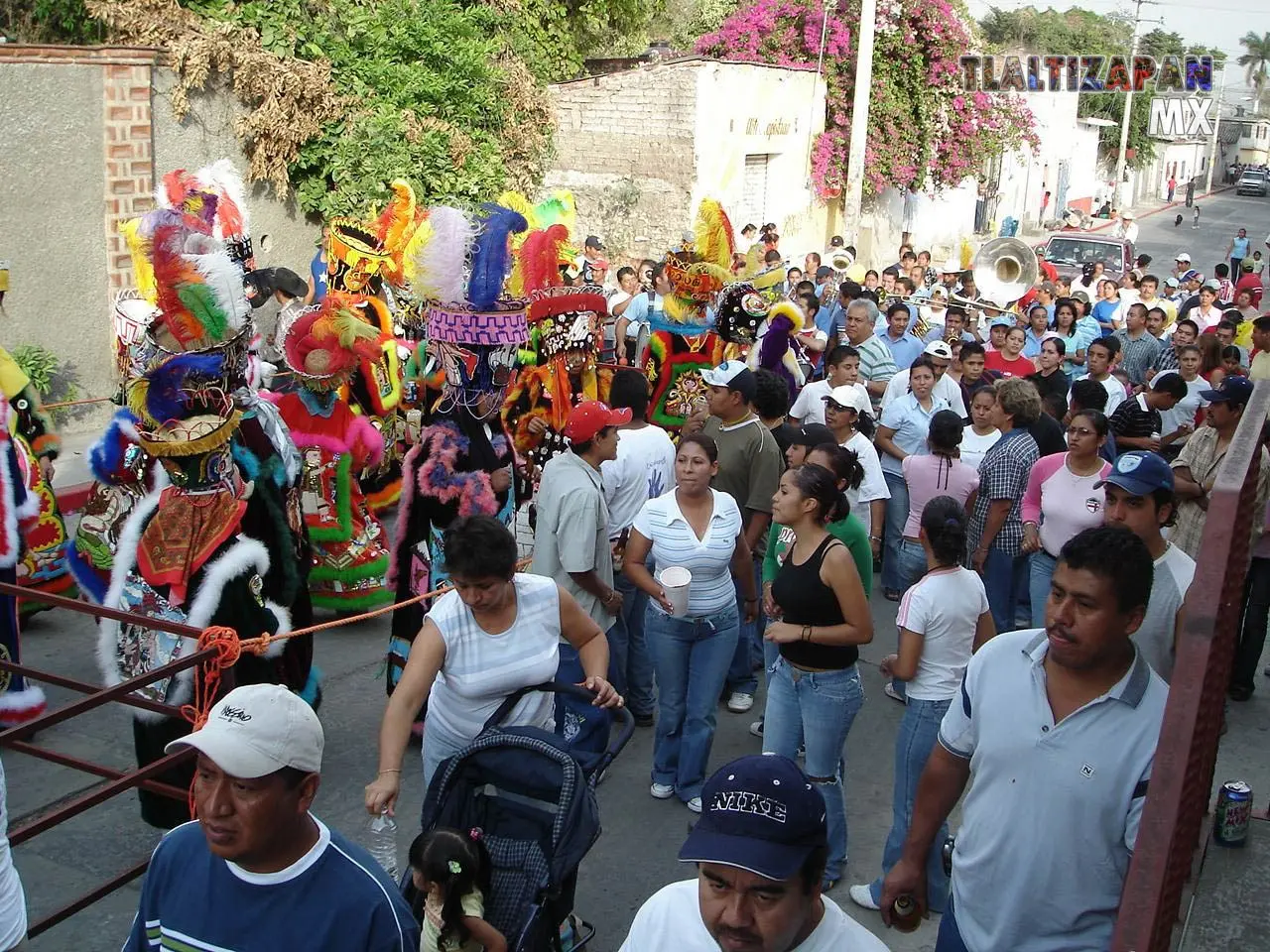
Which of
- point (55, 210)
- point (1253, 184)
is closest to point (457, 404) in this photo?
point (55, 210)

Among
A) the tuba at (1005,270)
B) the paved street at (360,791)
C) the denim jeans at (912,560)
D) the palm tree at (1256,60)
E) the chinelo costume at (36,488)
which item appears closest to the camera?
the paved street at (360,791)

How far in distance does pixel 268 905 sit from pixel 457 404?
415 cm

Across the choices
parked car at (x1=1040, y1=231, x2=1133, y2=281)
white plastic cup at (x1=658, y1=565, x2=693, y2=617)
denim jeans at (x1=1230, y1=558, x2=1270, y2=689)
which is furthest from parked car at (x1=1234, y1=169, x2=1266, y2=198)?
white plastic cup at (x1=658, y1=565, x2=693, y2=617)

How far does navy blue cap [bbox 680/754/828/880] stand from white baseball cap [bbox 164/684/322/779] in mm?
854

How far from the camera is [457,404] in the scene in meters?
6.63

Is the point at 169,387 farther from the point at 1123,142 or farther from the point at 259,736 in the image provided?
the point at 1123,142

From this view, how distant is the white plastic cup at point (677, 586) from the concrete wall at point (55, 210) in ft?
29.6

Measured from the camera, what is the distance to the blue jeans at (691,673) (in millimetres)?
5719

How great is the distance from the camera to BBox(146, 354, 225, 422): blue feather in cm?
538

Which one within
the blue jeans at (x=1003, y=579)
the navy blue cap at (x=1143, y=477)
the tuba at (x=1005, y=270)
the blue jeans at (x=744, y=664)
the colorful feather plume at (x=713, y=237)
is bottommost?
the blue jeans at (x=744, y=664)

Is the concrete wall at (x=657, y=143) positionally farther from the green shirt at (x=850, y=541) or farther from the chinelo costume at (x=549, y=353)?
the green shirt at (x=850, y=541)

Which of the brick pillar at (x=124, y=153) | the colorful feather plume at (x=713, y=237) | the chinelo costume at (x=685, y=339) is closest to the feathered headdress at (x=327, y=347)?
the chinelo costume at (x=685, y=339)

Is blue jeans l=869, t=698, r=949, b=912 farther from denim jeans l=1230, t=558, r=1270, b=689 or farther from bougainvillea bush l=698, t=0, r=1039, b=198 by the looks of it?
bougainvillea bush l=698, t=0, r=1039, b=198

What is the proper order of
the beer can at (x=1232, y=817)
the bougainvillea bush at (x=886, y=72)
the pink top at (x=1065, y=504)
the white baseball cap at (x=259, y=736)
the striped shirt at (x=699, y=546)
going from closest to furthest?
1. the white baseball cap at (x=259, y=736)
2. the beer can at (x=1232, y=817)
3. the striped shirt at (x=699, y=546)
4. the pink top at (x=1065, y=504)
5. the bougainvillea bush at (x=886, y=72)
